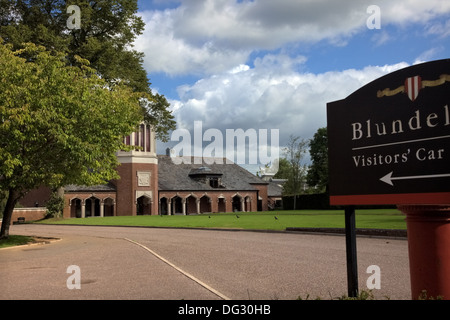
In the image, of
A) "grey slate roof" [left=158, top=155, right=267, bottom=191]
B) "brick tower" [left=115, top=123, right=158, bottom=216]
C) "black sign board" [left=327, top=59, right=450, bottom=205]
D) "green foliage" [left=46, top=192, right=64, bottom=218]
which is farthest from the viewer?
"grey slate roof" [left=158, top=155, right=267, bottom=191]

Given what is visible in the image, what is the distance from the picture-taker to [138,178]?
182 feet

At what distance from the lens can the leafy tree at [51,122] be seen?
15.3m

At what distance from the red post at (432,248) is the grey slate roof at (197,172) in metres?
56.9

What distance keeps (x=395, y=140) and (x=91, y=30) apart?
32.9 meters

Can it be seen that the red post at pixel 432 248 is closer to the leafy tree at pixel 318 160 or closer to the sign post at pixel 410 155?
the sign post at pixel 410 155

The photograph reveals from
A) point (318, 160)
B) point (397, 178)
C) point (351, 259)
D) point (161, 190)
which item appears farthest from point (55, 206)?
point (397, 178)

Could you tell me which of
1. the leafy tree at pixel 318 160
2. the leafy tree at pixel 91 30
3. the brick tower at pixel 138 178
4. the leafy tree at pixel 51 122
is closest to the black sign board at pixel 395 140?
the leafy tree at pixel 51 122

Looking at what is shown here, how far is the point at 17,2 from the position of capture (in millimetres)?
31750

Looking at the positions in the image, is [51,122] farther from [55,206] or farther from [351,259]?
[55,206]

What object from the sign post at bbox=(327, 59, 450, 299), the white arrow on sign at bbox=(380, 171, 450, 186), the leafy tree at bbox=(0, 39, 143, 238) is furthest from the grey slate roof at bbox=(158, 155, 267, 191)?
the white arrow on sign at bbox=(380, 171, 450, 186)

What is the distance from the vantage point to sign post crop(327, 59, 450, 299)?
156 inches

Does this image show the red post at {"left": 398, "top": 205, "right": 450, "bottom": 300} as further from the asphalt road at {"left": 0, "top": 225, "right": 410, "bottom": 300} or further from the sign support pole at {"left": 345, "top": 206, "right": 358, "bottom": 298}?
the asphalt road at {"left": 0, "top": 225, "right": 410, "bottom": 300}

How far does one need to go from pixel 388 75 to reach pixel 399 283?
467cm
